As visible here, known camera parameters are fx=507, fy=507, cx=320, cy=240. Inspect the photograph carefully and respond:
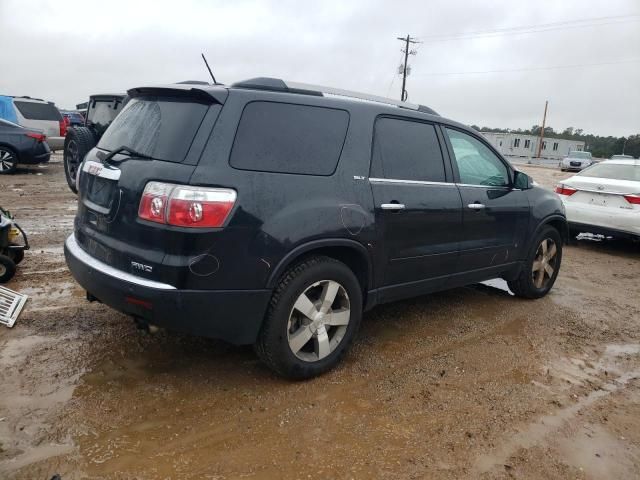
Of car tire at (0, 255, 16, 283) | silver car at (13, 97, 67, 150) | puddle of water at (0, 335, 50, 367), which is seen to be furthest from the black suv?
silver car at (13, 97, 67, 150)

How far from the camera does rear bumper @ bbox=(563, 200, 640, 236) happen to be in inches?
294

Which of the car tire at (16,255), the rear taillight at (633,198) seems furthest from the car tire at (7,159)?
the rear taillight at (633,198)

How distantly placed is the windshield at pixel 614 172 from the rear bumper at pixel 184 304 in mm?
7282

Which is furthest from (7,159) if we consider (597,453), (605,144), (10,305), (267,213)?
(605,144)

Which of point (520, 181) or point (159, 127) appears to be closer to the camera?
point (159, 127)

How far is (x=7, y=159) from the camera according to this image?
1296 cm

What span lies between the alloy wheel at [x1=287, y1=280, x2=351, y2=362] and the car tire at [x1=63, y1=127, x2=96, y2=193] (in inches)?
254

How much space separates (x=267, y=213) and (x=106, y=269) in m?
1.02

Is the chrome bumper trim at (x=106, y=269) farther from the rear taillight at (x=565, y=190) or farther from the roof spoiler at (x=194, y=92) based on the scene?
the rear taillight at (x=565, y=190)

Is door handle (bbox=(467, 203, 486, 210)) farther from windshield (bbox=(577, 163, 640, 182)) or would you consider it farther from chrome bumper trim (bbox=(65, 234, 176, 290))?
windshield (bbox=(577, 163, 640, 182))

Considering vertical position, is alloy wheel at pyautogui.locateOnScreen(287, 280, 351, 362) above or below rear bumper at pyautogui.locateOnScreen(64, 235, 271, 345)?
below

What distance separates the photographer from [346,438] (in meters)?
2.77

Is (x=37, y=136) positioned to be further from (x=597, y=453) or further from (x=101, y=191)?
(x=597, y=453)

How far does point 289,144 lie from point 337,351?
143cm
